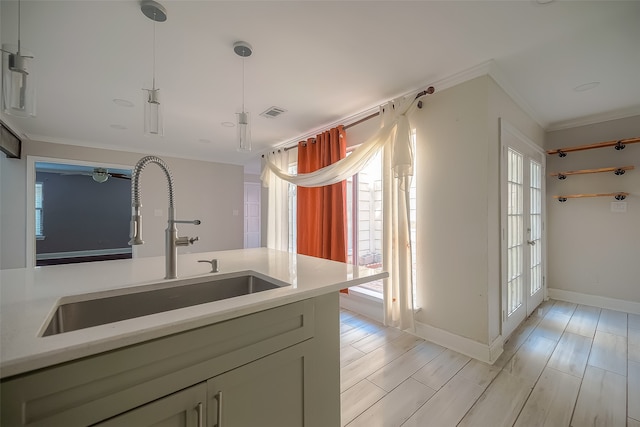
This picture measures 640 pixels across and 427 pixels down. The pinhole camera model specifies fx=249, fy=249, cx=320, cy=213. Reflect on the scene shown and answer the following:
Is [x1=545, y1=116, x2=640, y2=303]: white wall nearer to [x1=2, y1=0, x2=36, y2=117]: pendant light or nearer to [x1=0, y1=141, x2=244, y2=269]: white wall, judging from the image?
[x1=2, y1=0, x2=36, y2=117]: pendant light

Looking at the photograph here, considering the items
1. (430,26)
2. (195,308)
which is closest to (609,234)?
(430,26)

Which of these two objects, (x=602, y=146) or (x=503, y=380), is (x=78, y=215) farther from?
(x=602, y=146)

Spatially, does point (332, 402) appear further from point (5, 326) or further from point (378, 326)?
point (378, 326)

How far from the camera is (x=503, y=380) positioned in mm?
1784

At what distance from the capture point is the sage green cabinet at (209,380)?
57 cm

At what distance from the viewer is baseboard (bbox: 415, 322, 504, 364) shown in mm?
2010

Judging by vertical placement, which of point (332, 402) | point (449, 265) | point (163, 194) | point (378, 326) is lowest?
point (378, 326)

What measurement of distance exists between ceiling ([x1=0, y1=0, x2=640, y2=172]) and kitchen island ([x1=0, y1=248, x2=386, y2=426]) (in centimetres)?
128

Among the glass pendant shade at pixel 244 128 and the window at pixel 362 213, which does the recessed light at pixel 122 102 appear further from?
the window at pixel 362 213

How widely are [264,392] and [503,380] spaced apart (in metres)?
1.84

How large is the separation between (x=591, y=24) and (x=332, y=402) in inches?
107

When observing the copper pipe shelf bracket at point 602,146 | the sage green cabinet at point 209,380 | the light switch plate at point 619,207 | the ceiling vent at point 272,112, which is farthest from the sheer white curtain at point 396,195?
the light switch plate at point 619,207

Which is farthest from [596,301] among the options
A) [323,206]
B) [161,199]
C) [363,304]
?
[161,199]

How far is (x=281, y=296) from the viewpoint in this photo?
0.90m
